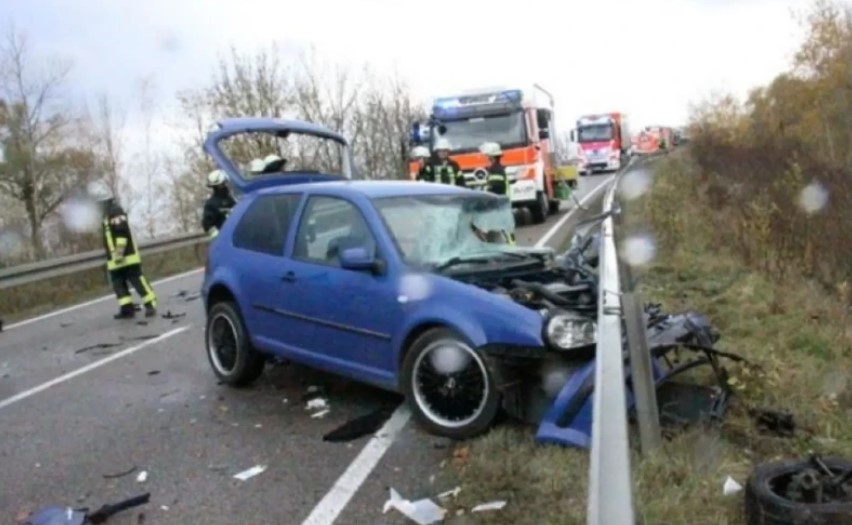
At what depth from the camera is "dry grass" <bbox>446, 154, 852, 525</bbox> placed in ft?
14.0

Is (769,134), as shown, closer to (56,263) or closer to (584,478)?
(56,263)

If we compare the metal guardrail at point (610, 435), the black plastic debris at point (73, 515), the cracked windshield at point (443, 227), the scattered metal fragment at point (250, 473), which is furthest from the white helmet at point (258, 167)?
the metal guardrail at point (610, 435)

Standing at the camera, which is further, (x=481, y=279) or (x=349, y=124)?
(x=349, y=124)

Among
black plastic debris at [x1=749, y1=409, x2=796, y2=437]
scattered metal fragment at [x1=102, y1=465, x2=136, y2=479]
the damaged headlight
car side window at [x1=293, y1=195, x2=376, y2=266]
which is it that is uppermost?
car side window at [x1=293, y1=195, x2=376, y2=266]

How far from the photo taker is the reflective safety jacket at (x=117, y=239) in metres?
11.7

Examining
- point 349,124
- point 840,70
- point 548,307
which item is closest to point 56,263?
point 548,307

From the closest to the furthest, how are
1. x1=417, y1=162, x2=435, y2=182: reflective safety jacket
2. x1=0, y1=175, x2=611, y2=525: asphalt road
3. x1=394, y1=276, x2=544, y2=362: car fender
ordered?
1. x1=0, y1=175, x2=611, y2=525: asphalt road
2. x1=394, y1=276, x2=544, y2=362: car fender
3. x1=417, y1=162, x2=435, y2=182: reflective safety jacket

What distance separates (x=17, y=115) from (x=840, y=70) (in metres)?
37.8

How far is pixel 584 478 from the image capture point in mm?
4613

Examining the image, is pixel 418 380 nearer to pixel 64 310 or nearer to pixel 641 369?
pixel 641 369

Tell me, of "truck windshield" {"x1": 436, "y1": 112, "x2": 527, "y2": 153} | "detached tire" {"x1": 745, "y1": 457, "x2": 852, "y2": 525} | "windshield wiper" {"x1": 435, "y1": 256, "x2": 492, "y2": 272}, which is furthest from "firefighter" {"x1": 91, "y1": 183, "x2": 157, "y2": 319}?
"truck windshield" {"x1": 436, "y1": 112, "x2": 527, "y2": 153}

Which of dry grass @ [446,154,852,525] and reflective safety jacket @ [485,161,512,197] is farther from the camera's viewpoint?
reflective safety jacket @ [485,161,512,197]

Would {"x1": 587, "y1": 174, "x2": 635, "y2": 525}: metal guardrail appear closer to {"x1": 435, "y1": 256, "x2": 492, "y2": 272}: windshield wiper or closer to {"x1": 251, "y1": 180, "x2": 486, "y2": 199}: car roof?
{"x1": 435, "y1": 256, "x2": 492, "y2": 272}: windshield wiper

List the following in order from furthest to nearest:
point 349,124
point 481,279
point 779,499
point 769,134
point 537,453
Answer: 1. point 349,124
2. point 769,134
3. point 481,279
4. point 537,453
5. point 779,499
